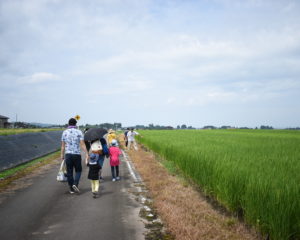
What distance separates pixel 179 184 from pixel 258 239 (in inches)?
165

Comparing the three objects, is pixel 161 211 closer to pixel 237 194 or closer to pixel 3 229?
pixel 237 194

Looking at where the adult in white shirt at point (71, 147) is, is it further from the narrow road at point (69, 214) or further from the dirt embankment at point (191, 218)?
the dirt embankment at point (191, 218)

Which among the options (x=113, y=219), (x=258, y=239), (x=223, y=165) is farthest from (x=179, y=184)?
(x=258, y=239)

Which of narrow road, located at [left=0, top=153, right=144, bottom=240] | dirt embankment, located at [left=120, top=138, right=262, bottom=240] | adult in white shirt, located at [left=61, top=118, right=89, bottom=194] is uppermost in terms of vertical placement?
adult in white shirt, located at [left=61, top=118, right=89, bottom=194]

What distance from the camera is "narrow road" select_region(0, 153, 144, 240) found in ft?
16.1

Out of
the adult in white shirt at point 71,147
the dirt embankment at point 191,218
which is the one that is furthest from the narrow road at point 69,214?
the adult in white shirt at point 71,147

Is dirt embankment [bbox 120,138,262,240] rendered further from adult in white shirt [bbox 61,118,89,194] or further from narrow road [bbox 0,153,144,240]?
adult in white shirt [bbox 61,118,89,194]

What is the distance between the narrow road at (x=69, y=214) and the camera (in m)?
4.90

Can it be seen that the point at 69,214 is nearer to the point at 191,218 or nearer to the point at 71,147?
the point at 71,147

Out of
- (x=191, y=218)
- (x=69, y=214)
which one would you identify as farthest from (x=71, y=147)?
(x=191, y=218)

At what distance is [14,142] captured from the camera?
1457 centimetres

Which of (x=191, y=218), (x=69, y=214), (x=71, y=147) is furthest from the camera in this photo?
(x=71, y=147)

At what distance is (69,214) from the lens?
6004 mm

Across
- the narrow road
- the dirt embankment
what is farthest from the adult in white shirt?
the dirt embankment
